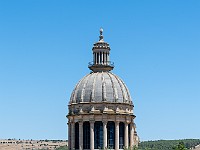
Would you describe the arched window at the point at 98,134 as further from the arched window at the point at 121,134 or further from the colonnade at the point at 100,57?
the colonnade at the point at 100,57

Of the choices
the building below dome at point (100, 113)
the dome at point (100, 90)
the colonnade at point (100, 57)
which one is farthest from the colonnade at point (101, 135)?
the colonnade at point (100, 57)

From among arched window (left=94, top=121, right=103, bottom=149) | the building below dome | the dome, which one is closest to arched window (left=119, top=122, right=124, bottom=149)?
the building below dome

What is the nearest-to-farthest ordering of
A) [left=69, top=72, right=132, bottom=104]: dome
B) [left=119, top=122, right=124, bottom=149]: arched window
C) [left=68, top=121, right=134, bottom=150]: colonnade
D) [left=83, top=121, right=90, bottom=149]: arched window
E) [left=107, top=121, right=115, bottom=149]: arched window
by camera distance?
[left=68, top=121, right=134, bottom=150]: colonnade < [left=107, top=121, right=115, bottom=149]: arched window < [left=83, top=121, right=90, bottom=149]: arched window < [left=69, top=72, right=132, bottom=104]: dome < [left=119, top=122, right=124, bottom=149]: arched window

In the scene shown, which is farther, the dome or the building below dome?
the dome

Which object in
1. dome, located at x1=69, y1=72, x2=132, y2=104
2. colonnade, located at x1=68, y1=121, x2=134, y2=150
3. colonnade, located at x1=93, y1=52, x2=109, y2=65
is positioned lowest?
colonnade, located at x1=68, y1=121, x2=134, y2=150

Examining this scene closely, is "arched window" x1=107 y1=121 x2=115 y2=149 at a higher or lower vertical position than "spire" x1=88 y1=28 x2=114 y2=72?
lower

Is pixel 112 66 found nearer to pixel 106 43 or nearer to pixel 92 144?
pixel 106 43

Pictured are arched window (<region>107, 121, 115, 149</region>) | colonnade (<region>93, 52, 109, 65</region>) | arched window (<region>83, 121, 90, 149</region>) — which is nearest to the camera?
arched window (<region>107, 121, 115, 149</region>)

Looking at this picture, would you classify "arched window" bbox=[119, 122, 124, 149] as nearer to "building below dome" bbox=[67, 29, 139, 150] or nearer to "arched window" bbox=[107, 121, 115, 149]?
"building below dome" bbox=[67, 29, 139, 150]

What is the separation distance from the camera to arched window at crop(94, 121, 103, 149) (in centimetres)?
11625

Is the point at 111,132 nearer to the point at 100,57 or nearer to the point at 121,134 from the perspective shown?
the point at 121,134

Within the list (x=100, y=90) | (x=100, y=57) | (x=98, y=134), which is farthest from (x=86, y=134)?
(x=100, y=57)

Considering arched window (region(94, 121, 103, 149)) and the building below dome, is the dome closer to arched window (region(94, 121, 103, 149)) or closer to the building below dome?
the building below dome

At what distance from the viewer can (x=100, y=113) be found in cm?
11569
